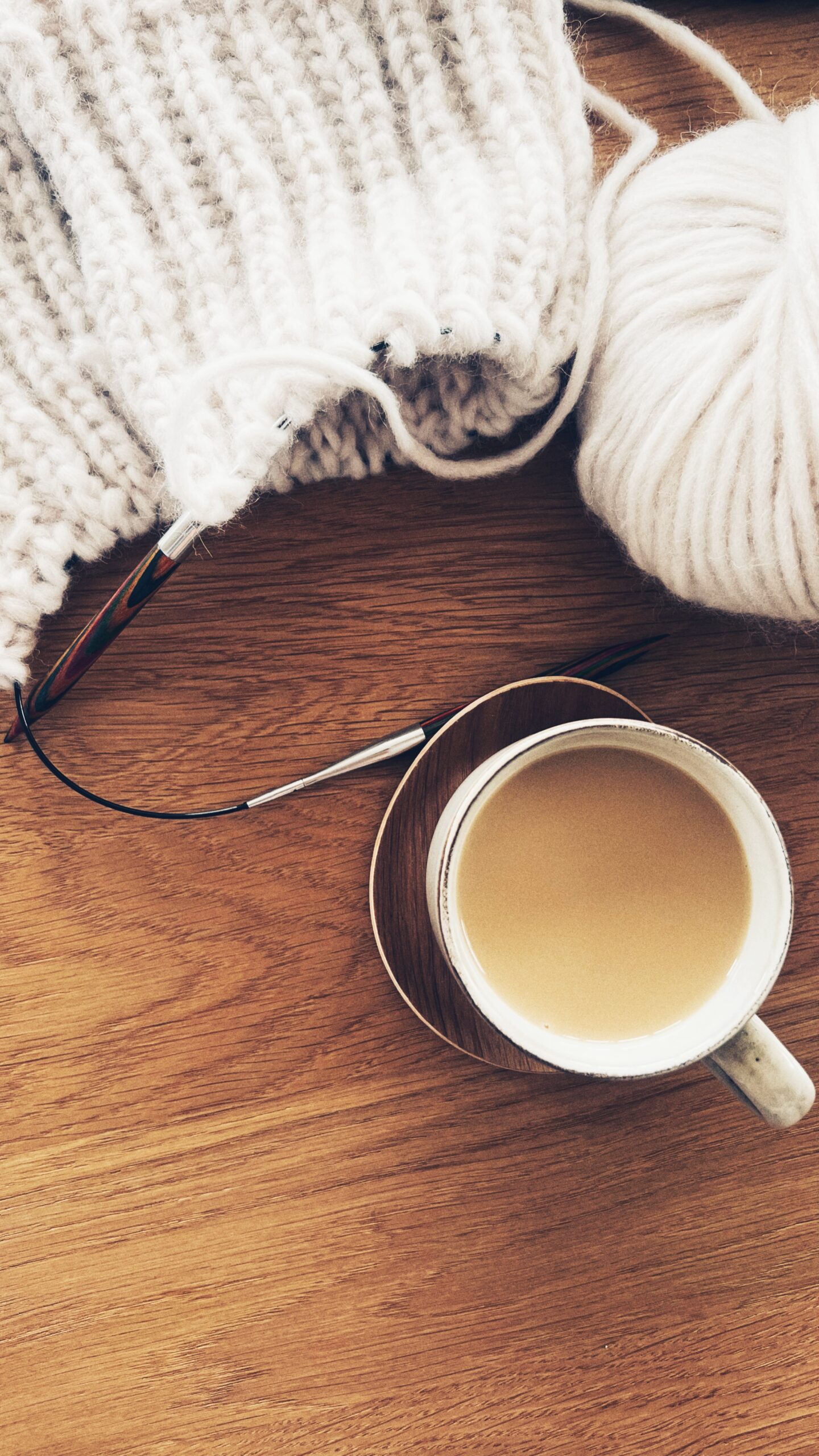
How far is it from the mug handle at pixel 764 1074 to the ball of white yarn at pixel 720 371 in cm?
19

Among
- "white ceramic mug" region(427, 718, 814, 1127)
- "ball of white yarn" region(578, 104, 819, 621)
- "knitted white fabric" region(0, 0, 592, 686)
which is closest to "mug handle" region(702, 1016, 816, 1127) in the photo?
"white ceramic mug" region(427, 718, 814, 1127)

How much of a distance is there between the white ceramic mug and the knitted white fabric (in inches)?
7.0

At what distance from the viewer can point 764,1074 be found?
39cm

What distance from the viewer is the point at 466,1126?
1.56 ft

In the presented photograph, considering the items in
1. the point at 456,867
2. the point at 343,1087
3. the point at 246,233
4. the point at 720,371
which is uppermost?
the point at 246,233

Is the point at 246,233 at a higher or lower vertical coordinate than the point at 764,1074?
higher

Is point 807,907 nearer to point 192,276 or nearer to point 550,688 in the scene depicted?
point 550,688

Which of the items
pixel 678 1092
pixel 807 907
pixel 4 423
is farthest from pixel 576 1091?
pixel 4 423

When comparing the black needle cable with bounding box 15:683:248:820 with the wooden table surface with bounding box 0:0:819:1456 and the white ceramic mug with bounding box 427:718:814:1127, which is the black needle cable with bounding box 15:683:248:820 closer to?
the wooden table surface with bounding box 0:0:819:1456

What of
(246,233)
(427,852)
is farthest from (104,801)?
(246,233)

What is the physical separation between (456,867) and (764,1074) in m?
0.16

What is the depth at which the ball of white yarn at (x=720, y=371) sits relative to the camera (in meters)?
0.37

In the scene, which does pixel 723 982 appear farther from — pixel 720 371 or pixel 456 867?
pixel 720 371

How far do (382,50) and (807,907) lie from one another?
0.49m
